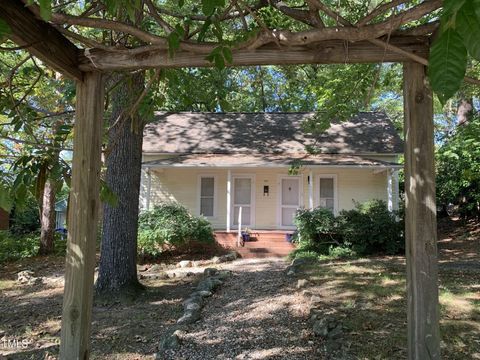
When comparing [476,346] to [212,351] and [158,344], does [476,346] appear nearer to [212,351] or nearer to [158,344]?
[212,351]

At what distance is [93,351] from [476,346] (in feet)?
13.4

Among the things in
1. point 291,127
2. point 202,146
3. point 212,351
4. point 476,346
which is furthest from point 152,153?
point 476,346

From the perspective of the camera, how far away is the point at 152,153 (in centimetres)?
1611

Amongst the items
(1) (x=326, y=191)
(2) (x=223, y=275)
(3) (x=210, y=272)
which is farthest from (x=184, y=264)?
(1) (x=326, y=191)

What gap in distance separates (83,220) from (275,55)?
1500 millimetres

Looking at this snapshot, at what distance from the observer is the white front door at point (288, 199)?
51.7ft

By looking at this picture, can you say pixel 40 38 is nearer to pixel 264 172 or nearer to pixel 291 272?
pixel 291 272

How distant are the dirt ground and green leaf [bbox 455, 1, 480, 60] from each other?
3.52 metres

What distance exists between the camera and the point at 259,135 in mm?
17406

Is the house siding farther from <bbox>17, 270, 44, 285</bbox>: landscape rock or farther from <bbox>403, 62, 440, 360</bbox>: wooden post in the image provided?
<bbox>403, 62, 440, 360</bbox>: wooden post

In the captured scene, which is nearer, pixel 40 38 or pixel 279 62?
pixel 40 38

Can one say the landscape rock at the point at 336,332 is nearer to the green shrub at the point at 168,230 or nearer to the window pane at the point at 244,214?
the green shrub at the point at 168,230

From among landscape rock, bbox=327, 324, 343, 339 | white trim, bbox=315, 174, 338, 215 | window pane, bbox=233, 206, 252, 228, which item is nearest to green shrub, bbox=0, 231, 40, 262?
window pane, bbox=233, 206, 252, 228

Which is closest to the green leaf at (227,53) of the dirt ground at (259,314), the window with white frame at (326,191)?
the dirt ground at (259,314)
